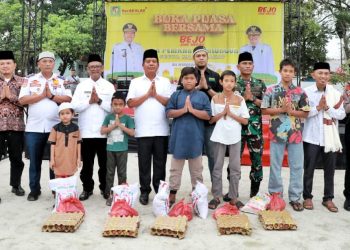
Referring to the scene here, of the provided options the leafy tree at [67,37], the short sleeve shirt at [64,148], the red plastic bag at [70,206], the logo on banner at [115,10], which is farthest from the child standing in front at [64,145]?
the leafy tree at [67,37]

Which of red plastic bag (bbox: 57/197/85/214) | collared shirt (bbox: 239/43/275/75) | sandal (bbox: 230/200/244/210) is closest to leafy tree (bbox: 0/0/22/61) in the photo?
collared shirt (bbox: 239/43/275/75)

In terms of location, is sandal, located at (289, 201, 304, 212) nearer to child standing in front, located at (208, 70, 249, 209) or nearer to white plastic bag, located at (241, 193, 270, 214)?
white plastic bag, located at (241, 193, 270, 214)

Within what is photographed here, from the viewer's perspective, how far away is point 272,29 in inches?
462

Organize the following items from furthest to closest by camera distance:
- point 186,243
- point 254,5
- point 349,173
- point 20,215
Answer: point 254,5 → point 349,173 → point 20,215 → point 186,243

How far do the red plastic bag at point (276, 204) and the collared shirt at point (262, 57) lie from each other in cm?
779

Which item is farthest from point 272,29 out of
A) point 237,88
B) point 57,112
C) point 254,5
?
point 57,112

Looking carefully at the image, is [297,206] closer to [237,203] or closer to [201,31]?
[237,203]

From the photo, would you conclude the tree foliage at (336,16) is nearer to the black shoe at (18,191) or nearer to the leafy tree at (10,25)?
the leafy tree at (10,25)

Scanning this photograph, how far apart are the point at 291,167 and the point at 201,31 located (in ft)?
26.2

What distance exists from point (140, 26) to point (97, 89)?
299 inches

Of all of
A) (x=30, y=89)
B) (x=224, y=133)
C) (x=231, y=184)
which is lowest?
(x=231, y=184)

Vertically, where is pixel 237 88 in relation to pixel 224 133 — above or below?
above

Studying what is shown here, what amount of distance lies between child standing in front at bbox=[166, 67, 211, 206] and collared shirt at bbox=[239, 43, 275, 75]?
7.74m

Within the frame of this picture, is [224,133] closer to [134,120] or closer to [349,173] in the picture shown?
[134,120]
